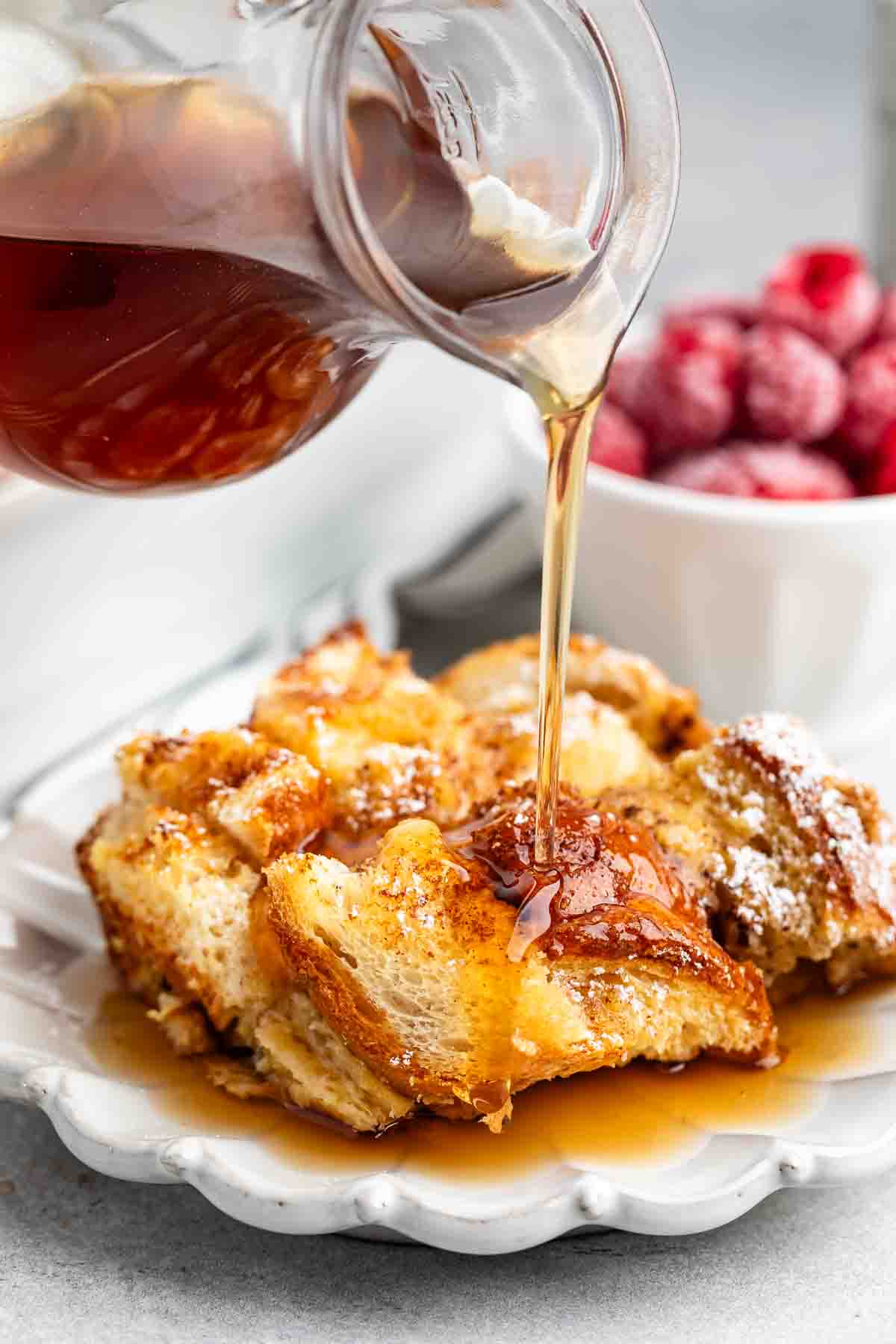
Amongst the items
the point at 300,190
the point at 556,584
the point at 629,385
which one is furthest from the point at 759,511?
the point at 300,190

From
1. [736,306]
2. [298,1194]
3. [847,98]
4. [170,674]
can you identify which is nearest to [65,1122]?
[298,1194]

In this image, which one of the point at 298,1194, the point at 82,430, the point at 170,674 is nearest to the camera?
the point at 298,1194

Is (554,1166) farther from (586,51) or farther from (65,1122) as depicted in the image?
(586,51)

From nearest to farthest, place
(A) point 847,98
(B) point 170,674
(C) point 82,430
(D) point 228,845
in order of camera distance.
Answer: (C) point 82,430 → (D) point 228,845 → (B) point 170,674 → (A) point 847,98

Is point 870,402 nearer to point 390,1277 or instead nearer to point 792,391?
point 792,391

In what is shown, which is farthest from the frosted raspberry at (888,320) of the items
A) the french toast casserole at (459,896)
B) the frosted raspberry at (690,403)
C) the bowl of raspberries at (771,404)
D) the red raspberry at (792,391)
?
the french toast casserole at (459,896)

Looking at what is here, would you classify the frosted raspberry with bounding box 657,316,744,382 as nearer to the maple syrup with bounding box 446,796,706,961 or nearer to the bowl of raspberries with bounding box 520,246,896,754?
the bowl of raspberries with bounding box 520,246,896,754
